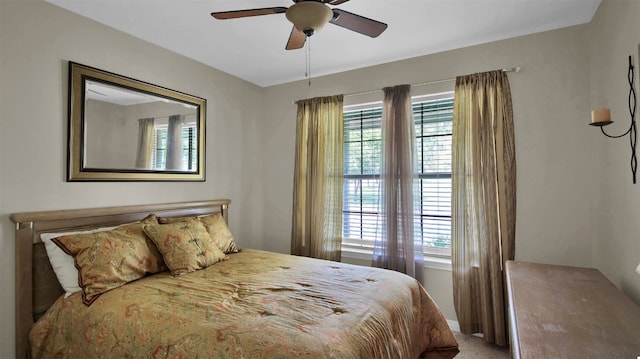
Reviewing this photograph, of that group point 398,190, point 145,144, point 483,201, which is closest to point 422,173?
point 398,190

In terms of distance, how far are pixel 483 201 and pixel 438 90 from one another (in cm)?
112

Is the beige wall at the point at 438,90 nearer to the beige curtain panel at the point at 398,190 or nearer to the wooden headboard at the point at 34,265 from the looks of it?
the wooden headboard at the point at 34,265

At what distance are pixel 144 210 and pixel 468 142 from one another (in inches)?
113

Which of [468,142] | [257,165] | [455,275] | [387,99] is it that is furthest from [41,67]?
[455,275]

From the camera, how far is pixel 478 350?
101 inches

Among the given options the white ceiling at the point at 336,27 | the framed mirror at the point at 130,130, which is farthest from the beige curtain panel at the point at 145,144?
the white ceiling at the point at 336,27

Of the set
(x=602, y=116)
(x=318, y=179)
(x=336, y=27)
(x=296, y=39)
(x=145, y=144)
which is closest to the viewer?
(x=602, y=116)

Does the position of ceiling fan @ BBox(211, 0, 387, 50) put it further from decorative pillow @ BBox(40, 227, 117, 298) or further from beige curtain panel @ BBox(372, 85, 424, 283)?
decorative pillow @ BBox(40, 227, 117, 298)

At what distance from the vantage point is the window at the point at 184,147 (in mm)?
2832

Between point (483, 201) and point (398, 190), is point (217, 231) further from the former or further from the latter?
point (483, 201)

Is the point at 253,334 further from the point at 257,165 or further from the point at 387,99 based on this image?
the point at 257,165

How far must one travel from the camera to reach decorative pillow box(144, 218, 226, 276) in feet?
7.64

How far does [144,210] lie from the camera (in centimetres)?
267

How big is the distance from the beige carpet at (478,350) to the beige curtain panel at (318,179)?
1.40 m
